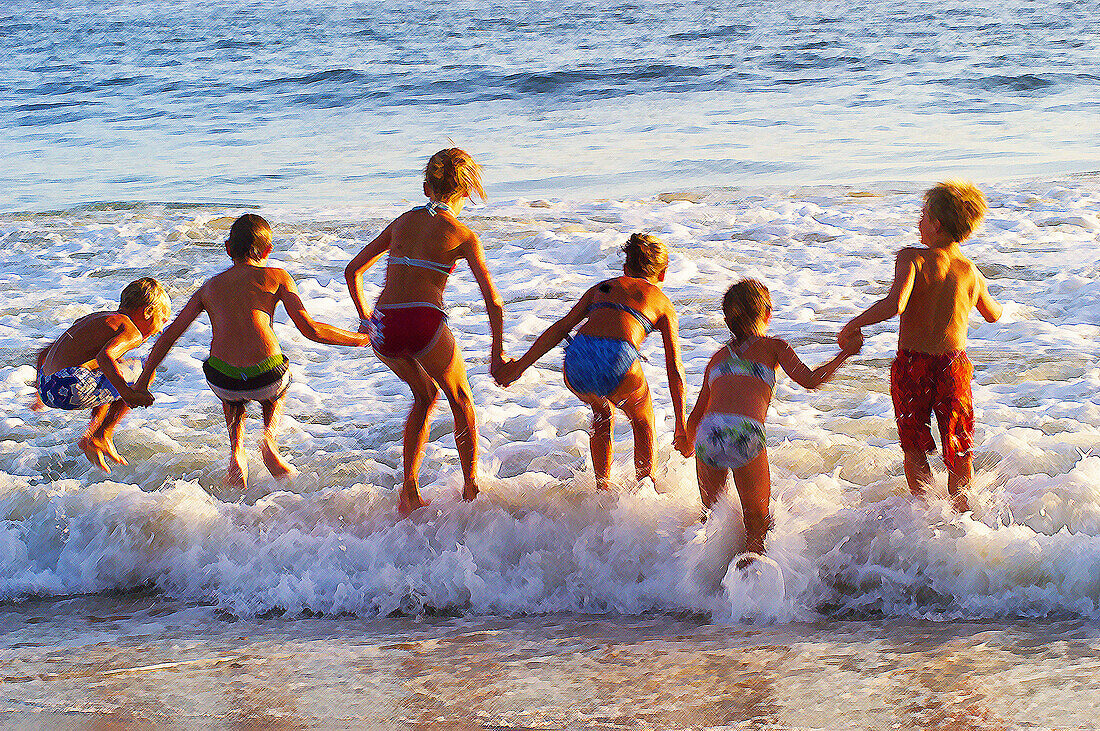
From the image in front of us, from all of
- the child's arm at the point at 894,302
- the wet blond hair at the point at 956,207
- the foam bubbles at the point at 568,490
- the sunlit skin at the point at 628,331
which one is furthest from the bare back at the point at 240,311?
the wet blond hair at the point at 956,207

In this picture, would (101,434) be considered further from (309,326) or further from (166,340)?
(309,326)

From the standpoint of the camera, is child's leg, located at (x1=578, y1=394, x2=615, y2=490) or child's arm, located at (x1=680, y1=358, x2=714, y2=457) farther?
child's leg, located at (x1=578, y1=394, x2=615, y2=490)

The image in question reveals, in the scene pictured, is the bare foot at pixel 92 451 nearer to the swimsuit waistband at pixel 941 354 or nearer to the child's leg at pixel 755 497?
the child's leg at pixel 755 497

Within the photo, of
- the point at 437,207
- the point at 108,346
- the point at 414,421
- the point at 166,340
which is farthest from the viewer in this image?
the point at 108,346

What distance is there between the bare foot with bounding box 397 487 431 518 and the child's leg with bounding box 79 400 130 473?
153 centimetres

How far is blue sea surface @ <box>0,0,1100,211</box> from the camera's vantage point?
14.8 meters

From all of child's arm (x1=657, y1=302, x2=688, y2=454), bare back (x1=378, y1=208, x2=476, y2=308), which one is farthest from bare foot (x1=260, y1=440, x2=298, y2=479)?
child's arm (x1=657, y1=302, x2=688, y2=454)

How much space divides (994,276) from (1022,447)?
3907 millimetres

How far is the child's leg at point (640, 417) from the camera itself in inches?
178

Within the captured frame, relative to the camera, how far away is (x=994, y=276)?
8.61 metres

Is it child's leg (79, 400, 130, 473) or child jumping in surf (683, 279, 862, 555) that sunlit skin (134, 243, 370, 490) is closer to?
child's leg (79, 400, 130, 473)

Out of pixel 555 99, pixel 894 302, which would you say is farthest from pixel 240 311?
pixel 555 99

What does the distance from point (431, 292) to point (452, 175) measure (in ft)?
1.67

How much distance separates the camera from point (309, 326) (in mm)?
4734
